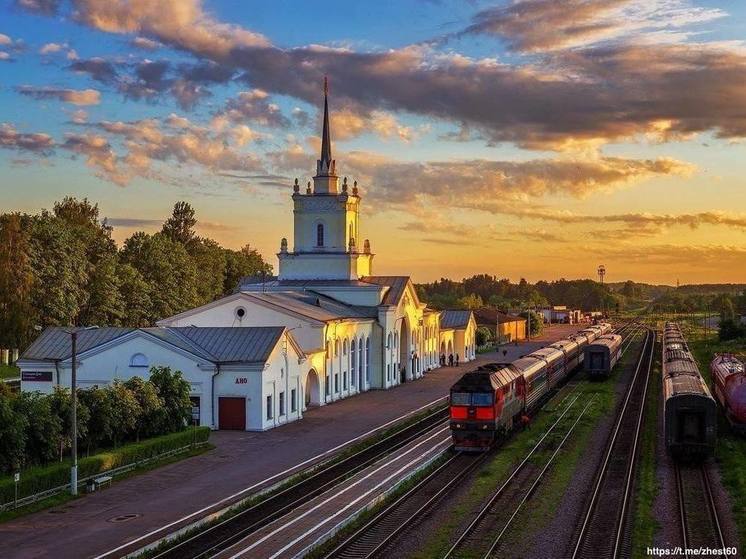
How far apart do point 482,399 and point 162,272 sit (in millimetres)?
65520

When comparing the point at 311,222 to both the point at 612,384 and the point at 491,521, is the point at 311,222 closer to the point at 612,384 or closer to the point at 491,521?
the point at 612,384

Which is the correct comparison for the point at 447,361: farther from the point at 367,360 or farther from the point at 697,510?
the point at 697,510

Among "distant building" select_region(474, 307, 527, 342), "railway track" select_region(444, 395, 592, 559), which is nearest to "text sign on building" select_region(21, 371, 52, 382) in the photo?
"railway track" select_region(444, 395, 592, 559)

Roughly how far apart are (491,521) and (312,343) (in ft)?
117

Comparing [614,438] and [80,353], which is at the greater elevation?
[80,353]

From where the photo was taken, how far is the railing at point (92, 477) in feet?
104

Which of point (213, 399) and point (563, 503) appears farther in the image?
point (213, 399)

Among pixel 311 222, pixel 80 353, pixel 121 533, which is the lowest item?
pixel 121 533

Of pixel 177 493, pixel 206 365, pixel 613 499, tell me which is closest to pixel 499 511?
pixel 613 499

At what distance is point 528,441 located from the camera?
4491cm

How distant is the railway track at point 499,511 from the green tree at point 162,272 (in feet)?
202

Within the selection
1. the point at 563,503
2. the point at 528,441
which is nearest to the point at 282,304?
the point at 528,441

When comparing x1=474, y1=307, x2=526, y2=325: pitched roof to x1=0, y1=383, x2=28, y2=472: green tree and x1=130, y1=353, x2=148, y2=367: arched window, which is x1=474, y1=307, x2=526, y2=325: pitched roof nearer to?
x1=130, y1=353, x2=148, y2=367: arched window

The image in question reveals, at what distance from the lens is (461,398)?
41.4m
